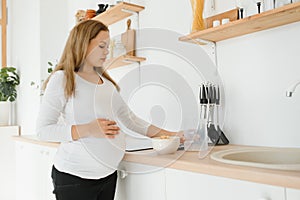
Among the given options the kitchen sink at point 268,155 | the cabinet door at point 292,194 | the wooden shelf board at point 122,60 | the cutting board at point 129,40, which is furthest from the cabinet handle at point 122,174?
the cutting board at point 129,40

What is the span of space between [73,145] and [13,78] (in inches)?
112

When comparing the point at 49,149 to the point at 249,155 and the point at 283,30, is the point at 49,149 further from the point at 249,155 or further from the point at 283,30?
the point at 283,30

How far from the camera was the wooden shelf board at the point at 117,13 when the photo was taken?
6.89 ft

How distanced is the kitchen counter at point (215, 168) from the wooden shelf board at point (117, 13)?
1.15 m

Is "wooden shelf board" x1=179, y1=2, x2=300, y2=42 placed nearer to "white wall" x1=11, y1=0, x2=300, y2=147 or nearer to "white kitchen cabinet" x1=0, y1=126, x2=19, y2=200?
"white wall" x1=11, y1=0, x2=300, y2=147

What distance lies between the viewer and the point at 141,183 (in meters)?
1.32

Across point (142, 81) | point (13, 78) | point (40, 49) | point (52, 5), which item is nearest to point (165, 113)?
point (142, 81)

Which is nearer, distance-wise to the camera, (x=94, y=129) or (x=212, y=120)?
(x=94, y=129)

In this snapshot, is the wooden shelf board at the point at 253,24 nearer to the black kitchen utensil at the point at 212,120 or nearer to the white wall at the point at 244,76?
the white wall at the point at 244,76

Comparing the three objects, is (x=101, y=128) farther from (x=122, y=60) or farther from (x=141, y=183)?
(x=122, y=60)


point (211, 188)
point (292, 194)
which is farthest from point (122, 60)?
point (292, 194)

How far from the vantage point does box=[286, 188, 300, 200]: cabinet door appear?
2.59ft

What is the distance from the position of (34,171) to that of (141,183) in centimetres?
140

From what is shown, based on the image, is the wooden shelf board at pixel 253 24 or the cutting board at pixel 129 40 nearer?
the wooden shelf board at pixel 253 24
